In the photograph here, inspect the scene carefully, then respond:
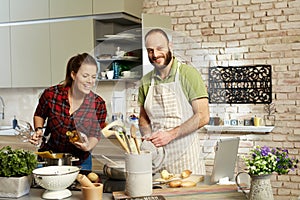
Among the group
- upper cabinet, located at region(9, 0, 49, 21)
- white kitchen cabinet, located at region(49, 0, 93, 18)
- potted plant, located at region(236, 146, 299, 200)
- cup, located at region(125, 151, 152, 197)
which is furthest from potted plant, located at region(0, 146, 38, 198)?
upper cabinet, located at region(9, 0, 49, 21)

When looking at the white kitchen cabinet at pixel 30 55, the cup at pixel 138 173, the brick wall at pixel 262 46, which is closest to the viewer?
the cup at pixel 138 173

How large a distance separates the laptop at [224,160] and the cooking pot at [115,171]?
1.43ft

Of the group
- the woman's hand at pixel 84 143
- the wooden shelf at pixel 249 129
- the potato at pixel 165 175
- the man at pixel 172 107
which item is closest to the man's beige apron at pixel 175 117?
the man at pixel 172 107

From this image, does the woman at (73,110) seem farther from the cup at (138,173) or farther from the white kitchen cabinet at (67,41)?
the white kitchen cabinet at (67,41)

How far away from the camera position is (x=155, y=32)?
227 centimetres

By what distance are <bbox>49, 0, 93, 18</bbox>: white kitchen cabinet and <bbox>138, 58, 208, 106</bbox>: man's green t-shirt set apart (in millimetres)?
2226

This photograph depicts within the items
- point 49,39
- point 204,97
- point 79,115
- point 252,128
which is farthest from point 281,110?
point 49,39

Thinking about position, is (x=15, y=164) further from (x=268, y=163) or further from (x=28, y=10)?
(x=28, y=10)

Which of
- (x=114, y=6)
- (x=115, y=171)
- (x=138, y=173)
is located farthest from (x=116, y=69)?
(x=138, y=173)

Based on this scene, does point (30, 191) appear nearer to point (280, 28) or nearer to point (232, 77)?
point (232, 77)

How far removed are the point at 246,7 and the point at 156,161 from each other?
2.66 m

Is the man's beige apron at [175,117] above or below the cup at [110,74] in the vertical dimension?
below

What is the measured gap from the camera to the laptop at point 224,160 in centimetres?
183

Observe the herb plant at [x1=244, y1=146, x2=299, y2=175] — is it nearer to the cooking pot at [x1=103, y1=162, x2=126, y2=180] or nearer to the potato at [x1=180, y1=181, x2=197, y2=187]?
the potato at [x1=180, y1=181, x2=197, y2=187]
